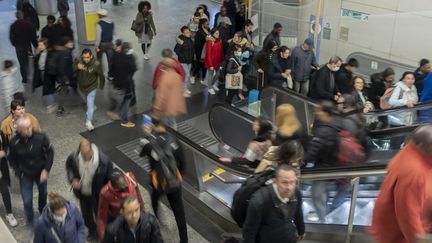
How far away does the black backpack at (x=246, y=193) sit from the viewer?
417 cm

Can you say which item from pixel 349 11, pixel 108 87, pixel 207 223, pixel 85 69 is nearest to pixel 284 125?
pixel 207 223

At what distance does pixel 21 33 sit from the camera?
10.2 meters

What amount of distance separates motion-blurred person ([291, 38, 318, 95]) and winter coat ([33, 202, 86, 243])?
597 cm

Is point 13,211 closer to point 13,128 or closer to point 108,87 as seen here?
point 13,128

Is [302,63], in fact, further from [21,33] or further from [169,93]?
[21,33]

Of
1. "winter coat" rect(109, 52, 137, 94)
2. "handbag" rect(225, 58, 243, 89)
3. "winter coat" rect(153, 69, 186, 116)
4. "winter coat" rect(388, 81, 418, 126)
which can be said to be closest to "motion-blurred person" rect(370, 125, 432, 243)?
"winter coat" rect(388, 81, 418, 126)

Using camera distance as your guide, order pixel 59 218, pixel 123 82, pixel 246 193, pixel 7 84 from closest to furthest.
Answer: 1. pixel 246 193
2. pixel 59 218
3. pixel 7 84
4. pixel 123 82

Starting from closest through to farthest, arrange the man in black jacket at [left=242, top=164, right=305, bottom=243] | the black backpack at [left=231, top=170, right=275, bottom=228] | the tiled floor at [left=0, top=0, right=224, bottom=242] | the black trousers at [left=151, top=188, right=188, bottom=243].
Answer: the man in black jacket at [left=242, top=164, right=305, bottom=243], the black backpack at [left=231, top=170, right=275, bottom=228], the black trousers at [left=151, top=188, right=188, bottom=243], the tiled floor at [left=0, top=0, right=224, bottom=242]

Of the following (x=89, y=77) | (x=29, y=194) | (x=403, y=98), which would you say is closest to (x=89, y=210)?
(x=29, y=194)

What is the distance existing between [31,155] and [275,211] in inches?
122

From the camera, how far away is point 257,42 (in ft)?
41.2

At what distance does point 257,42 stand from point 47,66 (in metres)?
5.45

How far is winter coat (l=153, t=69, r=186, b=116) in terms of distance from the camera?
8.12m

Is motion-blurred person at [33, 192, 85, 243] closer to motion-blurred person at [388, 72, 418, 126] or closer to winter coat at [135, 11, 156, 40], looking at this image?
motion-blurred person at [388, 72, 418, 126]
